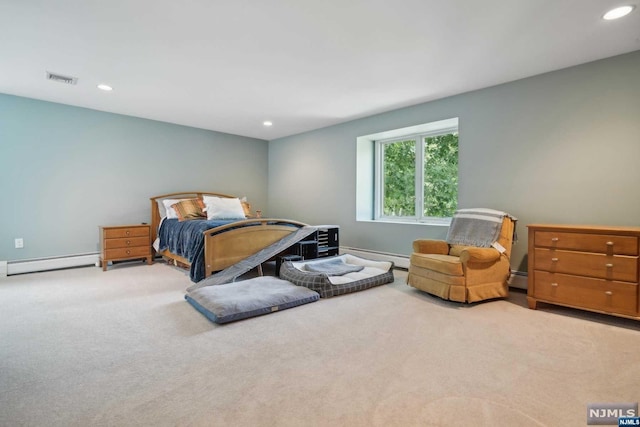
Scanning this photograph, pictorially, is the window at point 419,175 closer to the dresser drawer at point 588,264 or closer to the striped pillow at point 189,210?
the dresser drawer at point 588,264

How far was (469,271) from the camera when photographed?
293 cm

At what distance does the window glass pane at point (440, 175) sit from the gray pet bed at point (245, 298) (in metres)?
2.43

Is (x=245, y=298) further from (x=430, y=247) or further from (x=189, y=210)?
(x=189, y=210)

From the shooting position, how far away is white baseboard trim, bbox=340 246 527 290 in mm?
3463

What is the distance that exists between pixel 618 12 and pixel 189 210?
5.17 meters

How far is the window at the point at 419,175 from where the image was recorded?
4453mm

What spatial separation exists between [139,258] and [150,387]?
152 inches

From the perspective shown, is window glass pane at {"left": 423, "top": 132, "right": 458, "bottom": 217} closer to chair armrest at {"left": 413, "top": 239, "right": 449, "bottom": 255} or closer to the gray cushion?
chair armrest at {"left": 413, "top": 239, "right": 449, "bottom": 255}

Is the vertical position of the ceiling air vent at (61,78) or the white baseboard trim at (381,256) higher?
the ceiling air vent at (61,78)

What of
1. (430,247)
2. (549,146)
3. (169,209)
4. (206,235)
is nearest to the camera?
(549,146)

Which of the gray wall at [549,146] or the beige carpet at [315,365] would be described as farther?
the gray wall at [549,146]

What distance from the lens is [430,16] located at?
230cm

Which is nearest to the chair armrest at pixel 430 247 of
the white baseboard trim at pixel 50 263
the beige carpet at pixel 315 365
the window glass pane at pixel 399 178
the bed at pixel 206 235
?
the beige carpet at pixel 315 365

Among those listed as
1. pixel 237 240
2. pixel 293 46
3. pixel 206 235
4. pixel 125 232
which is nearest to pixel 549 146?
pixel 293 46
